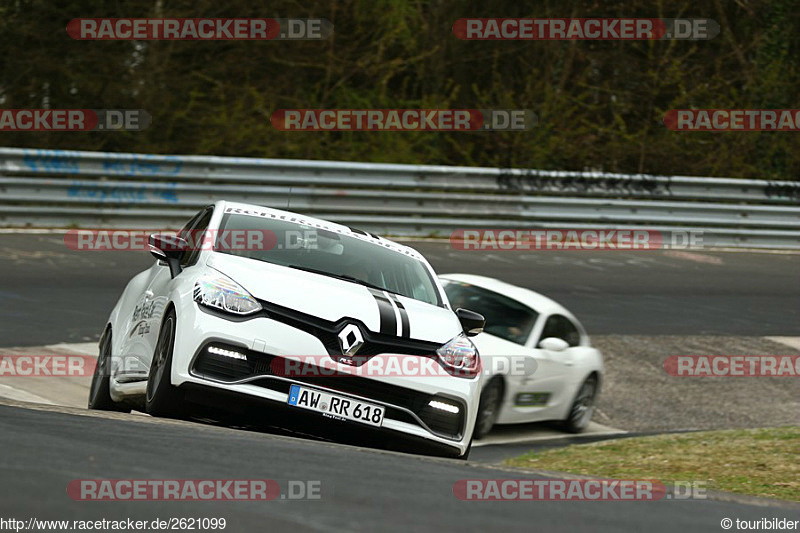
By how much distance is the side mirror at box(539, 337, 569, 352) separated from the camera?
36.9ft

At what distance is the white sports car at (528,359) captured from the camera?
10.9 m

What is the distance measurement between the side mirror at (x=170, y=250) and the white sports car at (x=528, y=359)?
11.8 feet

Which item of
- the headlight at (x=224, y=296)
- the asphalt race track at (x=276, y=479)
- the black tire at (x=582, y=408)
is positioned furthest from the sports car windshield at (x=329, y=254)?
the black tire at (x=582, y=408)

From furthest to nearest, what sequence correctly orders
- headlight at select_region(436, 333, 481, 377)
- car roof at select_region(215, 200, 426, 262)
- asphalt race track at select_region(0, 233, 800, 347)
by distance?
asphalt race track at select_region(0, 233, 800, 347)
car roof at select_region(215, 200, 426, 262)
headlight at select_region(436, 333, 481, 377)

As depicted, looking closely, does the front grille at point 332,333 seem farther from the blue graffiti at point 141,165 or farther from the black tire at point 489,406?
the blue graffiti at point 141,165

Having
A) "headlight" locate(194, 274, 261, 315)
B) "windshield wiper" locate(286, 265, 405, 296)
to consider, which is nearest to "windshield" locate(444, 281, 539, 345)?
"windshield wiper" locate(286, 265, 405, 296)

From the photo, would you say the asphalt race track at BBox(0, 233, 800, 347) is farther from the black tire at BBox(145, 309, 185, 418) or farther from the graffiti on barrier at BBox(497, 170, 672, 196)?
the black tire at BBox(145, 309, 185, 418)

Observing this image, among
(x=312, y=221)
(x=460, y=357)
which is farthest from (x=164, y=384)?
(x=312, y=221)

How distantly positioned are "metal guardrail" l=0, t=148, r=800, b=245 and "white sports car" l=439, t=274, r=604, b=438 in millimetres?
7542

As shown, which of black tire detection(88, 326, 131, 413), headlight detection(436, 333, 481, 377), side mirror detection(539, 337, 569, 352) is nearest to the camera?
headlight detection(436, 333, 481, 377)

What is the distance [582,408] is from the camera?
12.1 m

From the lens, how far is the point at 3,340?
11.8 metres

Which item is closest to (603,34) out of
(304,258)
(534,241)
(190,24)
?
(534,241)

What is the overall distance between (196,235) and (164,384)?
1531 millimetres
